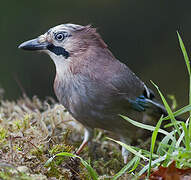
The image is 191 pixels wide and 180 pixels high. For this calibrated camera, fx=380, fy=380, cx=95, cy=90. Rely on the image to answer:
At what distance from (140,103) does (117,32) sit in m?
3.49

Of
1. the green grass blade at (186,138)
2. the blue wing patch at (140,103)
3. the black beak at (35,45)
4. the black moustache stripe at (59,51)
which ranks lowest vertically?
the blue wing patch at (140,103)

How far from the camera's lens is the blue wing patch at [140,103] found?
339 centimetres

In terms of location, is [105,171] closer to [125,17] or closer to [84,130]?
[84,130]

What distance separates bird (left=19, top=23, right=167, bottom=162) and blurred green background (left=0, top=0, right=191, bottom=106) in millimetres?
3202

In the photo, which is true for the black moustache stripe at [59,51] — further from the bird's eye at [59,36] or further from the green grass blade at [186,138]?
the green grass blade at [186,138]

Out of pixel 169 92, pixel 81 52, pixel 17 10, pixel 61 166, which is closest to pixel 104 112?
pixel 81 52

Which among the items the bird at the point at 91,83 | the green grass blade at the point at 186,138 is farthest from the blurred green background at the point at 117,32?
the green grass blade at the point at 186,138

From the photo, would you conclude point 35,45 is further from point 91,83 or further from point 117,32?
point 117,32

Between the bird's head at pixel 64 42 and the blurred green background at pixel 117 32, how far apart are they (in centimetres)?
321

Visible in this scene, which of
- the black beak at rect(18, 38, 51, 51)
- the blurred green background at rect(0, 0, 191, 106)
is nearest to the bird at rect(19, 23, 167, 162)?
the black beak at rect(18, 38, 51, 51)

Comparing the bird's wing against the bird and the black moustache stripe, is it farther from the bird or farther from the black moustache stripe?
the black moustache stripe

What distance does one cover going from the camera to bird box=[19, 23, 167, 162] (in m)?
3.17

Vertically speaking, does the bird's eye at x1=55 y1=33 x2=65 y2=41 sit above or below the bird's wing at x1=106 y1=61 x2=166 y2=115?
above

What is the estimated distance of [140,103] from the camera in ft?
11.4
